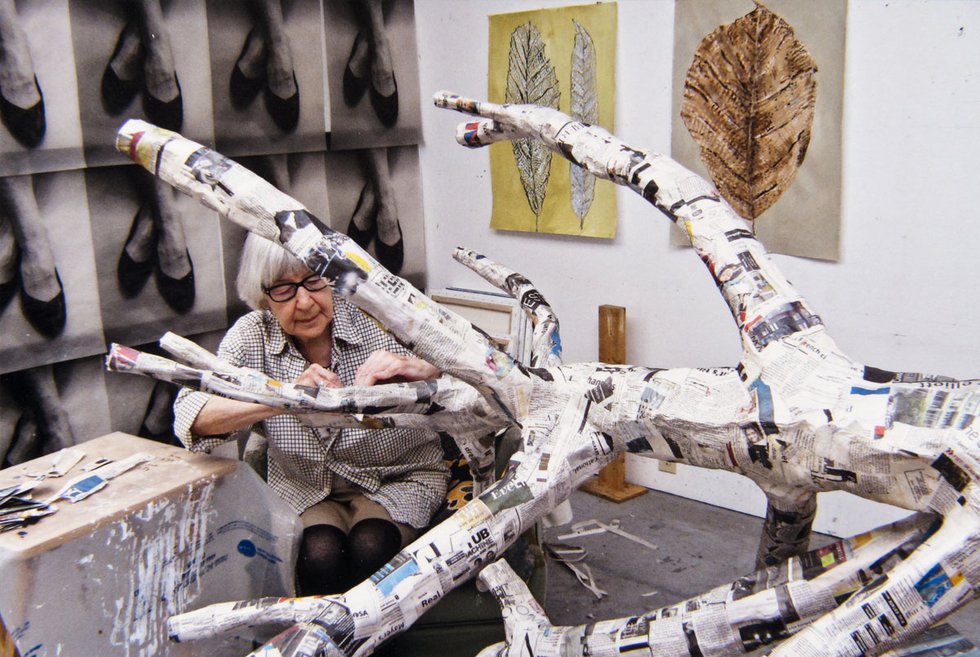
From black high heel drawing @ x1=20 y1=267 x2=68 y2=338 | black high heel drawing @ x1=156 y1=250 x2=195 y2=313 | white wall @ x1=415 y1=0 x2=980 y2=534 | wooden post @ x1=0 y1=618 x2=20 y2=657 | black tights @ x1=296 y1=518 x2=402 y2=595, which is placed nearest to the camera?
wooden post @ x1=0 y1=618 x2=20 y2=657

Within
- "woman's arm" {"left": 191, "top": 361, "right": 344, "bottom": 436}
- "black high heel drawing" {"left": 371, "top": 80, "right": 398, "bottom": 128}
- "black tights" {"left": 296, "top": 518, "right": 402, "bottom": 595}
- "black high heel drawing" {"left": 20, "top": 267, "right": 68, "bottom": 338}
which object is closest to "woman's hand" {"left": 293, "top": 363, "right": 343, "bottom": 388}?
"woman's arm" {"left": 191, "top": 361, "right": 344, "bottom": 436}

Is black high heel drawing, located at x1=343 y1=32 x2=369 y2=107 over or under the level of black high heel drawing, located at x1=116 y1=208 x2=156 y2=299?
over

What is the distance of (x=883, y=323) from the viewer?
206 centimetres

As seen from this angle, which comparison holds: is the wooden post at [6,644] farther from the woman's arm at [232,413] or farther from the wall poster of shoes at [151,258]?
Answer: the wall poster of shoes at [151,258]

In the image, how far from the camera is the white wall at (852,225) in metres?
1.88

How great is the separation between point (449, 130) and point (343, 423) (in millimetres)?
1823

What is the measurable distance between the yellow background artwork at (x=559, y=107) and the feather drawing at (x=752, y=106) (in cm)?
28

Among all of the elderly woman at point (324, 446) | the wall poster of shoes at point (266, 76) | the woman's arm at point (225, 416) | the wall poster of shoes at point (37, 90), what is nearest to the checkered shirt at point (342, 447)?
the elderly woman at point (324, 446)

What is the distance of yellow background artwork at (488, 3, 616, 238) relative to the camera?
2418 millimetres

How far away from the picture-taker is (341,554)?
5.54 feet

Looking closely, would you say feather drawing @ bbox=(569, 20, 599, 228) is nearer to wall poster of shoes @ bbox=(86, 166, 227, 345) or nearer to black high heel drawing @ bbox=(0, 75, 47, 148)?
wall poster of shoes @ bbox=(86, 166, 227, 345)

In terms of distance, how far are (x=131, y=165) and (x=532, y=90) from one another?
1.14 metres

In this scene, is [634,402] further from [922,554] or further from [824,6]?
[824,6]

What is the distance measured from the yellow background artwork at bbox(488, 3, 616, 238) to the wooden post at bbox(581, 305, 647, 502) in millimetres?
239
